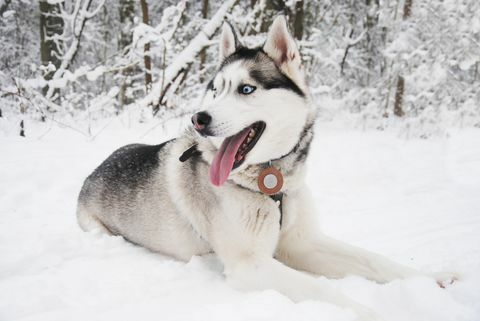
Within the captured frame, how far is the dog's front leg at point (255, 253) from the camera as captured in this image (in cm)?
187

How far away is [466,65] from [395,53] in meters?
1.70

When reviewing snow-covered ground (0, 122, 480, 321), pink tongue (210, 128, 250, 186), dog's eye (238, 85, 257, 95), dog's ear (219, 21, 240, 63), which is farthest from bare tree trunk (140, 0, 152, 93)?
pink tongue (210, 128, 250, 186)

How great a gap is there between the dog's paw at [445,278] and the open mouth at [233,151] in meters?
1.28

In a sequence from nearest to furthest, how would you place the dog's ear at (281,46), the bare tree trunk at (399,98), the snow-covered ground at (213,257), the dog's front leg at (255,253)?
1. the snow-covered ground at (213,257)
2. the dog's front leg at (255,253)
3. the dog's ear at (281,46)
4. the bare tree trunk at (399,98)

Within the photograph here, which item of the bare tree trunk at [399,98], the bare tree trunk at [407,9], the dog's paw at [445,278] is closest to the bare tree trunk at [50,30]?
the bare tree trunk at [407,9]

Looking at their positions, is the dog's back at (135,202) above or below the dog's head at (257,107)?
below

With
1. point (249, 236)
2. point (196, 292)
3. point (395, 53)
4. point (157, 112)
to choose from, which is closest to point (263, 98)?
point (249, 236)

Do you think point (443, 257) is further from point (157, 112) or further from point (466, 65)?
point (466, 65)

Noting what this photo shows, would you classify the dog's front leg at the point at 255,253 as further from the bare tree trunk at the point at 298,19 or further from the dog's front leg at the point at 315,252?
the bare tree trunk at the point at 298,19

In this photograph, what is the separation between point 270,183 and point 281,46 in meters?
0.93

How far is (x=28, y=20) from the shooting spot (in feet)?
42.5

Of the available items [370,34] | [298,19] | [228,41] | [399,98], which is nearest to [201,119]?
[228,41]

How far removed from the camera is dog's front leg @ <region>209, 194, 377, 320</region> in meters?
1.87

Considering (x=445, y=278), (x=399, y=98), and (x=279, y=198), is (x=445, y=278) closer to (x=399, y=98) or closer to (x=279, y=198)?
(x=279, y=198)
